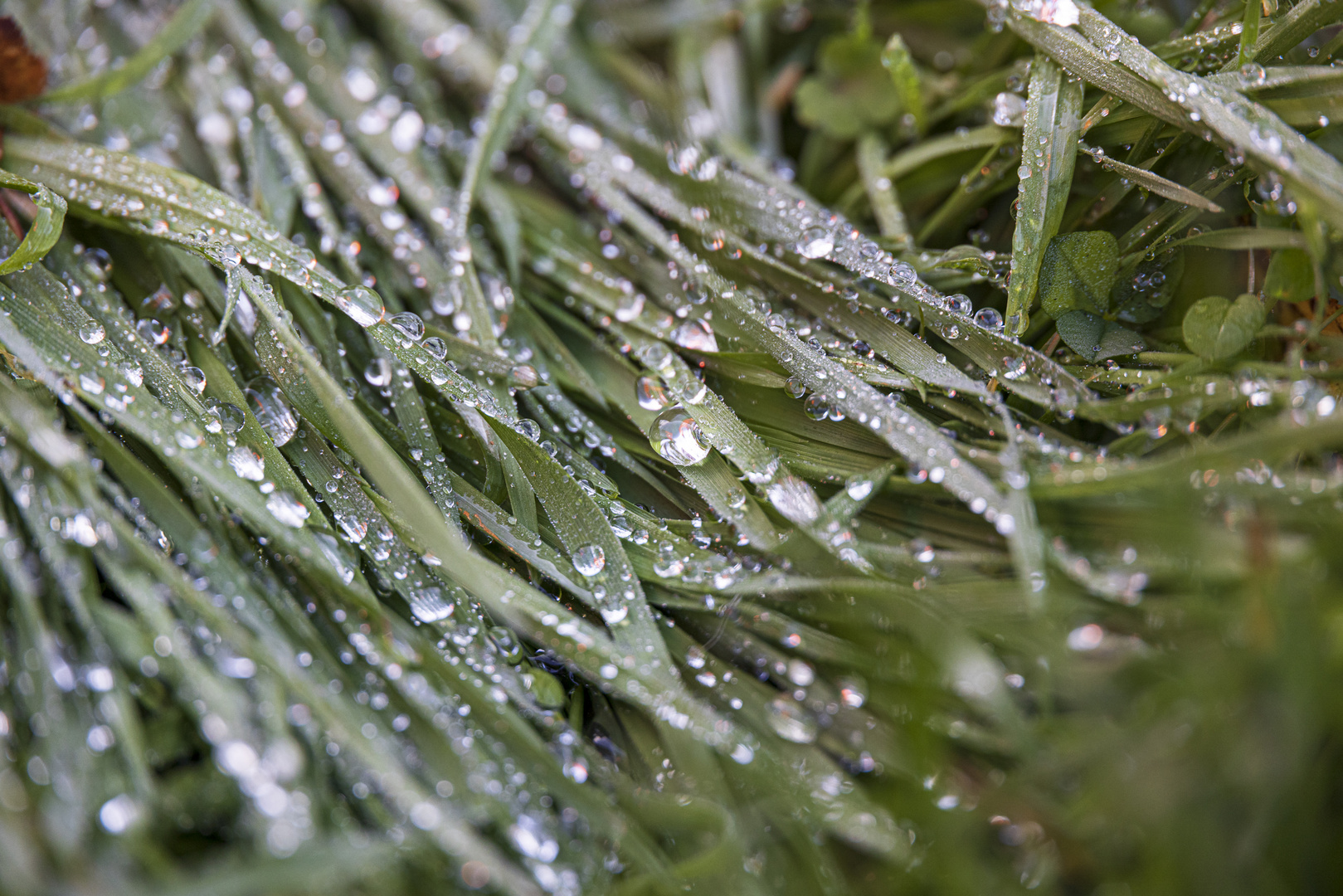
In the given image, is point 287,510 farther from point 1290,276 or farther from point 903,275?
point 1290,276

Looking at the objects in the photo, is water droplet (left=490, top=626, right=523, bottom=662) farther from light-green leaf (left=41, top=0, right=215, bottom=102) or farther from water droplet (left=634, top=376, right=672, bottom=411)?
light-green leaf (left=41, top=0, right=215, bottom=102)

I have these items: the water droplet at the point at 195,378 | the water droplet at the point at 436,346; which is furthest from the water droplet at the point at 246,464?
the water droplet at the point at 436,346

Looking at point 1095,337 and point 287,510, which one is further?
point 1095,337

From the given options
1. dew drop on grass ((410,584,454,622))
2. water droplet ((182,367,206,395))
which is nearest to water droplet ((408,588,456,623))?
dew drop on grass ((410,584,454,622))

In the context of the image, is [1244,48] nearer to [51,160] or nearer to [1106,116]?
[1106,116]

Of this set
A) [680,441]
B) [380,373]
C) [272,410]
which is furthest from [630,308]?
[272,410]

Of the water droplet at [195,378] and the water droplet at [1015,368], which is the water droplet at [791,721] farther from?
the water droplet at [195,378]
